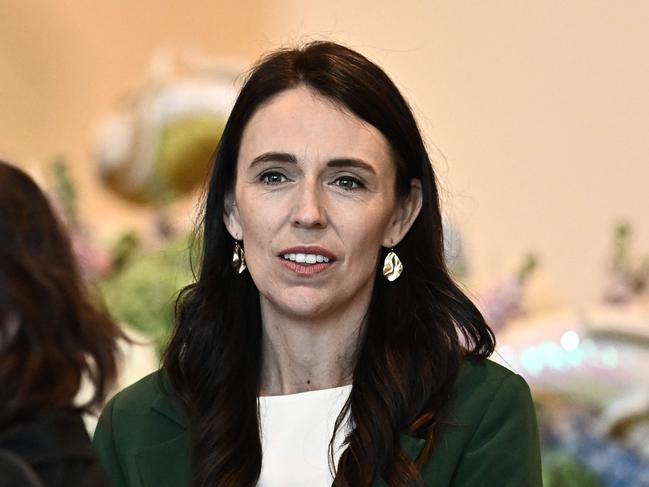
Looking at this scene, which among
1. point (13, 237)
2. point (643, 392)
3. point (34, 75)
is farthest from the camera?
point (34, 75)

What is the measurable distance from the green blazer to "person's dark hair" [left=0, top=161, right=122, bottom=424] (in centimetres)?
63

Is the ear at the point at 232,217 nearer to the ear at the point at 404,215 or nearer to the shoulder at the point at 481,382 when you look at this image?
the ear at the point at 404,215

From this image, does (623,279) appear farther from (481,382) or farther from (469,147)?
(469,147)

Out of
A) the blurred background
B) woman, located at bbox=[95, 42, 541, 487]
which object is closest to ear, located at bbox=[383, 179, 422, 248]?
woman, located at bbox=[95, 42, 541, 487]

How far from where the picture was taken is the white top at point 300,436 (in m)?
2.32

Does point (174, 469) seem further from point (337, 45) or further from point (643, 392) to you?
point (643, 392)

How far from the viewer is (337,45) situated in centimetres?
244

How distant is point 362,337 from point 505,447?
0.92 ft

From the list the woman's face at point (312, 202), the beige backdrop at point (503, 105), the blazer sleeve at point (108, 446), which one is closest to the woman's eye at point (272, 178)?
the woman's face at point (312, 202)

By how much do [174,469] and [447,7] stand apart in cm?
261

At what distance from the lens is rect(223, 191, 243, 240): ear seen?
2.46 meters

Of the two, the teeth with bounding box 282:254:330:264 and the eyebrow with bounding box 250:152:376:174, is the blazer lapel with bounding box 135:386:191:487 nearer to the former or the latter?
the teeth with bounding box 282:254:330:264

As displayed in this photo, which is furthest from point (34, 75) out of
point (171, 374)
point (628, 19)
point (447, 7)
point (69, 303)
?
point (69, 303)

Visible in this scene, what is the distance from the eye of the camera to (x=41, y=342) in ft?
5.48
